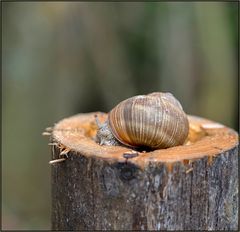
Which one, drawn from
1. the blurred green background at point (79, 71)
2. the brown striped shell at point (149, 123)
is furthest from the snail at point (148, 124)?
the blurred green background at point (79, 71)

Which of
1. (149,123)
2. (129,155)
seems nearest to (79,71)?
(149,123)

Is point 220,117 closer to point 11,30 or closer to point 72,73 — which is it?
point 72,73

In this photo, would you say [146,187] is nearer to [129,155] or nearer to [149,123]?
[129,155]

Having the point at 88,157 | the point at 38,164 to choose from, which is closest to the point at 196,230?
the point at 88,157

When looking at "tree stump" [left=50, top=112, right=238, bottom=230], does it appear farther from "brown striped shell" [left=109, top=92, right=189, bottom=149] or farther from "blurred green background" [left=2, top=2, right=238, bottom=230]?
"blurred green background" [left=2, top=2, right=238, bottom=230]

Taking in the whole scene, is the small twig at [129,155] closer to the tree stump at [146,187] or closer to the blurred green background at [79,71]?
the tree stump at [146,187]

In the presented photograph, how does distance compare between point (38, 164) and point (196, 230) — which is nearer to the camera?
point (196, 230)

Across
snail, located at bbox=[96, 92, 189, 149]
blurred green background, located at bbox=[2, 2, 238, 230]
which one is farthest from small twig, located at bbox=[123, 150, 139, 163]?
blurred green background, located at bbox=[2, 2, 238, 230]
